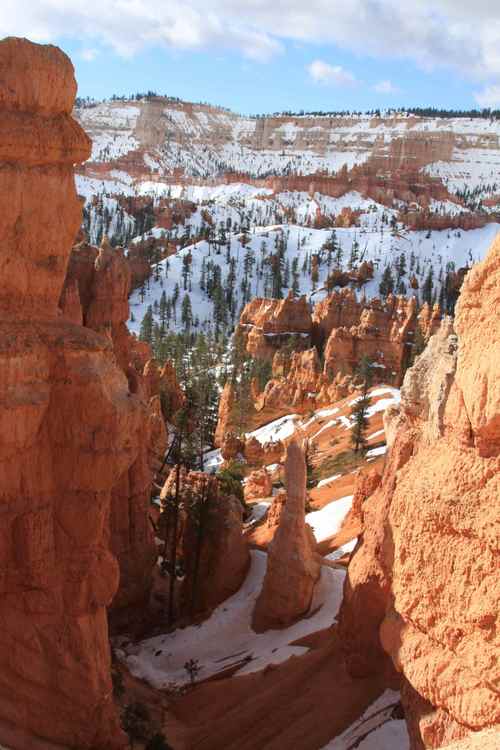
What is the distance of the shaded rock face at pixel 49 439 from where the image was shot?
985 cm

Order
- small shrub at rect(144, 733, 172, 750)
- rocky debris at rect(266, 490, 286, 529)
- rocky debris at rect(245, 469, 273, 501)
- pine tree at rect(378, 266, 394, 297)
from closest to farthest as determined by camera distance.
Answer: small shrub at rect(144, 733, 172, 750) → rocky debris at rect(266, 490, 286, 529) → rocky debris at rect(245, 469, 273, 501) → pine tree at rect(378, 266, 394, 297)

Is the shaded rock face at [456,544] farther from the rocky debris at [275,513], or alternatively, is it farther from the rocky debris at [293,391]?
the rocky debris at [293,391]

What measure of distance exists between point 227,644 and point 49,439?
891 cm

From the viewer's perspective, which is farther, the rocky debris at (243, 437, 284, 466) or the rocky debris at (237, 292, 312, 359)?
the rocky debris at (237, 292, 312, 359)

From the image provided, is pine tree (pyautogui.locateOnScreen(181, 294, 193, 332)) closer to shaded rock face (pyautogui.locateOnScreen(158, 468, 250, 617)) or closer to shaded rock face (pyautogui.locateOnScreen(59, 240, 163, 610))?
shaded rock face (pyautogui.locateOnScreen(158, 468, 250, 617))

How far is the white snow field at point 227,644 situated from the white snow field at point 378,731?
3.55 metres

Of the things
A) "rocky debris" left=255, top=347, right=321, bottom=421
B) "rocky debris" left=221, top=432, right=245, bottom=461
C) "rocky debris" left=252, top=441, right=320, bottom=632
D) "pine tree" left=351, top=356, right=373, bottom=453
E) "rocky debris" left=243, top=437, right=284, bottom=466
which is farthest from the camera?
"rocky debris" left=255, top=347, right=321, bottom=421

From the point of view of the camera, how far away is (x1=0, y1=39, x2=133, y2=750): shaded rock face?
32.3 feet

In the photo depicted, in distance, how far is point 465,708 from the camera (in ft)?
23.6

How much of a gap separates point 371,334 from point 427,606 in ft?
176

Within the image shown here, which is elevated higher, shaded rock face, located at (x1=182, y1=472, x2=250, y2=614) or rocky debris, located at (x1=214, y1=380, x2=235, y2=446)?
shaded rock face, located at (x1=182, y1=472, x2=250, y2=614)

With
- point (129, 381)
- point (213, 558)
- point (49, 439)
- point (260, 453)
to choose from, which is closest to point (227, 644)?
point (213, 558)

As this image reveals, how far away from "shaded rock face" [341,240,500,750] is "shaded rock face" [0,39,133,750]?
439cm

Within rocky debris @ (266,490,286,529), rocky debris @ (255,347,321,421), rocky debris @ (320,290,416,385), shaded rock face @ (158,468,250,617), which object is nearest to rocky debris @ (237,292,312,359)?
rocky debris @ (320,290,416,385)
